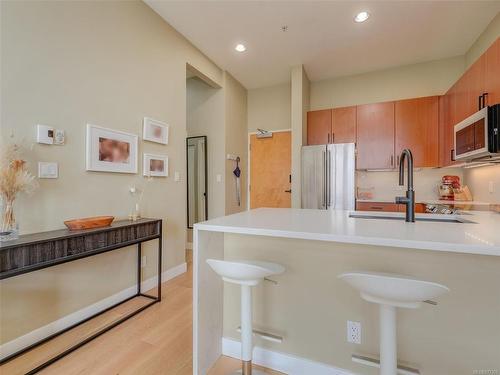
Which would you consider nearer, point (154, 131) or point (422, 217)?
point (422, 217)

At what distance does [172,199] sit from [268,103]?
2839 millimetres

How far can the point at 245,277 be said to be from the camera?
117 centimetres

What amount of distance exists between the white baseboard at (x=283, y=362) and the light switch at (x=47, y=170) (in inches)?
68.9

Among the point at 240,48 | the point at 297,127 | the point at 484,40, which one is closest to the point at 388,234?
the point at 297,127

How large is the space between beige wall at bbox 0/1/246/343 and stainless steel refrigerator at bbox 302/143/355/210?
6.72 ft

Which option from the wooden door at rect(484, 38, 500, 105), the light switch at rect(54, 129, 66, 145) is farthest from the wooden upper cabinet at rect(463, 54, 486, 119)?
the light switch at rect(54, 129, 66, 145)

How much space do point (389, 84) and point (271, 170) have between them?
244cm

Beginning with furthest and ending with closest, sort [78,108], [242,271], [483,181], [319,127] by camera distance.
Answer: [319,127], [483,181], [78,108], [242,271]

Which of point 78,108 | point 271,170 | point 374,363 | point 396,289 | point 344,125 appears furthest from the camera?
point 271,170

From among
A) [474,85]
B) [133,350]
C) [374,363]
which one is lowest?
[133,350]

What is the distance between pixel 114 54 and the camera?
2.30m

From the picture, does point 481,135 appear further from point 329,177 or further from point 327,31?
point 327,31

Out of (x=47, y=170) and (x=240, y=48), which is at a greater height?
(x=240, y=48)

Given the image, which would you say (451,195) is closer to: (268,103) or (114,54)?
(268,103)
